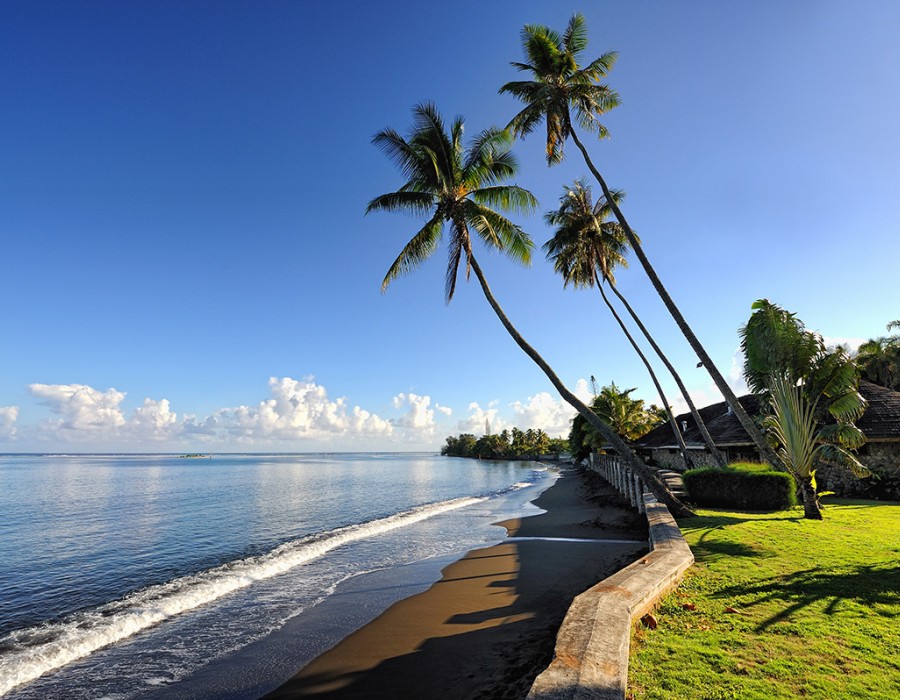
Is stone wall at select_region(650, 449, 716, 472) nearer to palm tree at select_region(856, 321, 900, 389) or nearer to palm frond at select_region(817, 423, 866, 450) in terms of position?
palm frond at select_region(817, 423, 866, 450)

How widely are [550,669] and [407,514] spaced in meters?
18.6

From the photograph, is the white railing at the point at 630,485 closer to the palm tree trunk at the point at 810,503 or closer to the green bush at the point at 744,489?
the green bush at the point at 744,489

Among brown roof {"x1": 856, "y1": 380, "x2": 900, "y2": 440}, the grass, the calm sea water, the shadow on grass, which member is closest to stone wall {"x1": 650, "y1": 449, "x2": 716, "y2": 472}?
brown roof {"x1": 856, "y1": 380, "x2": 900, "y2": 440}

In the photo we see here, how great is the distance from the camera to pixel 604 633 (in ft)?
13.2

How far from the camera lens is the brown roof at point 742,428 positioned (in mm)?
16667

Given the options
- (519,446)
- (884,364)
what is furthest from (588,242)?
(519,446)

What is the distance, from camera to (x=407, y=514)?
69.2 ft

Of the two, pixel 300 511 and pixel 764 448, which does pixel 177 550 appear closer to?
pixel 300 511

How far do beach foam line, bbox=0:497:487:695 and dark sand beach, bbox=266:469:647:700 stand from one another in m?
3.99

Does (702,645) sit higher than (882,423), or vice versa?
(882,423)

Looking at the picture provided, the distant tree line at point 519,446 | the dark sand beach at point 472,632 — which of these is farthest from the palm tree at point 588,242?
the distant tree line at point 519,446

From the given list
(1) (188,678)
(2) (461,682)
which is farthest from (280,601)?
(2) (461,682)

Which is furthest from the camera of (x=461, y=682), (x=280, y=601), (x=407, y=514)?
(x=407, y=514)

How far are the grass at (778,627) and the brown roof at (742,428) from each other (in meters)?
11.1
